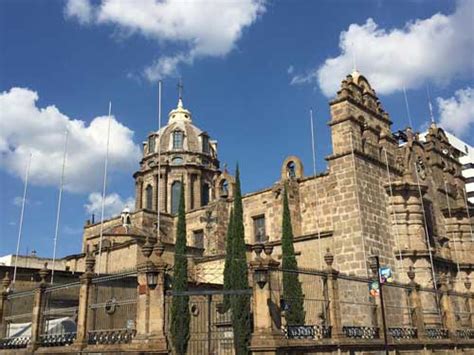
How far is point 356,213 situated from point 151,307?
1393cm

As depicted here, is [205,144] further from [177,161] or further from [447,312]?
[447,312]

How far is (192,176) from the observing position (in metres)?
45.3

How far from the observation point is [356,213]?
2389 cm

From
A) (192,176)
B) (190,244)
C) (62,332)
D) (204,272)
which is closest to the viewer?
(62,332)

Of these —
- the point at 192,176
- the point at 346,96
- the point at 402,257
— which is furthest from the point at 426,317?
the point at 192,176

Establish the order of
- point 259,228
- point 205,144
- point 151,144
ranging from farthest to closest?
point 205,144 → point 151,144 → point 259,228

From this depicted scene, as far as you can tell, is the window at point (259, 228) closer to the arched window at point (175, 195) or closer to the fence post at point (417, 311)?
the fence post at point (417, 311)

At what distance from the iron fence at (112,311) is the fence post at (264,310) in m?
3.44

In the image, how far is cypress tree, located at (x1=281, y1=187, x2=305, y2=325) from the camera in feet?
61.0

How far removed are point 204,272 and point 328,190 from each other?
357 inches

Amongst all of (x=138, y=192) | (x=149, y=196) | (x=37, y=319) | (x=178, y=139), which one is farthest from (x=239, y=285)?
(x=178, y=139)

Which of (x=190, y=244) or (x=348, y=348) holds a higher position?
(x=190, y=244)

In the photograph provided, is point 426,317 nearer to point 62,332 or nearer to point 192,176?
point 62,332

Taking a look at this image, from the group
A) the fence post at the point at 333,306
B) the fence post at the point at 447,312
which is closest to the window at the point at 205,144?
the fence post at the point at 447,312
